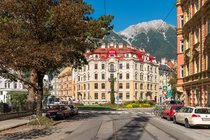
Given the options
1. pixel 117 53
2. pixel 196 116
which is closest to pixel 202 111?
pixel 196 116

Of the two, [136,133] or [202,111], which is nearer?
[136,133]

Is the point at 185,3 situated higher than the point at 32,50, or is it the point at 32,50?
the point at 185,3

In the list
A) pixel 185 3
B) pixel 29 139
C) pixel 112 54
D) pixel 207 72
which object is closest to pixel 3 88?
pixel 112 54

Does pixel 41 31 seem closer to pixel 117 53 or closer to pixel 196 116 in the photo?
pixel 196 116

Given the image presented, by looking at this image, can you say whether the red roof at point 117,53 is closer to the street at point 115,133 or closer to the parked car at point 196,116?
the street at point 115,133

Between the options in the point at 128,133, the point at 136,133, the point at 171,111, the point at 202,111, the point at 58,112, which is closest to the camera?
the point at 136,133

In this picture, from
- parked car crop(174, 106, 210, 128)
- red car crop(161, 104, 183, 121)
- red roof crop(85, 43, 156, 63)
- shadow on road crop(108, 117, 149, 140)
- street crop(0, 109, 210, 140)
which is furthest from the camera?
red roof crop(85, 43, 156, 63)

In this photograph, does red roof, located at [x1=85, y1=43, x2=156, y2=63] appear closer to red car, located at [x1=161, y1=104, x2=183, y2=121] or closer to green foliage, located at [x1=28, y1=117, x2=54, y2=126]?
red car, located at [x1=161, y1=104, x2=183, y2=121]

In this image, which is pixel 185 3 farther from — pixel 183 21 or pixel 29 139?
pixel 29 139

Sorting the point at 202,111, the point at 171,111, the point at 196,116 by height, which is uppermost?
the point at 202,111

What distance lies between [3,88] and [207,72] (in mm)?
58873

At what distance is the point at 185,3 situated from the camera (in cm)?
4559

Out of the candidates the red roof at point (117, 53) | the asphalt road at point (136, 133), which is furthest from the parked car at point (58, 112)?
the red roof at point (117, 53)

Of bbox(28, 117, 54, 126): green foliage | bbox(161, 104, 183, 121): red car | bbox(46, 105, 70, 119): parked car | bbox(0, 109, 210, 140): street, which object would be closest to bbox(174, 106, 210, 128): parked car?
bbox(0, 109, 210, 140): street
